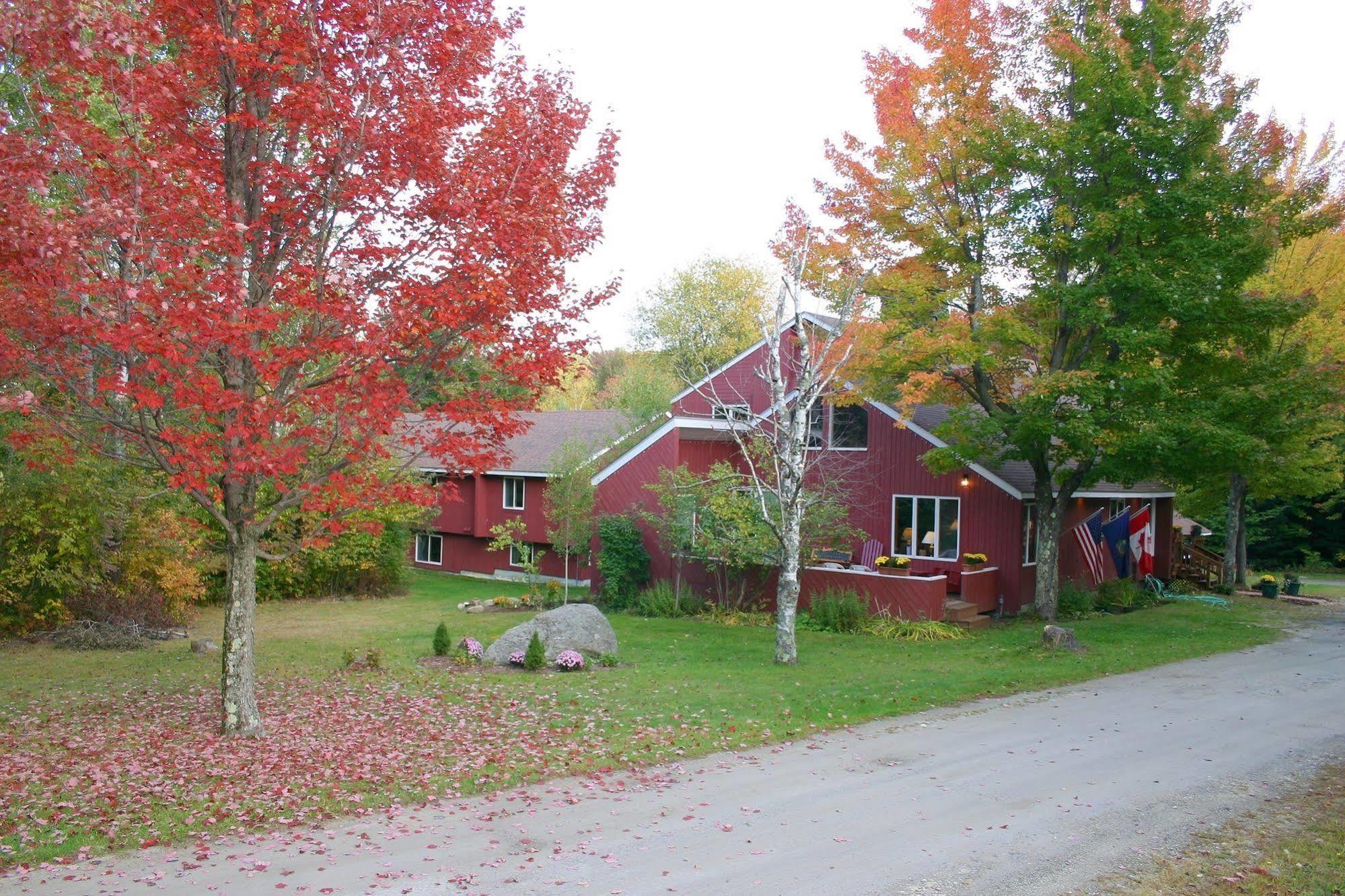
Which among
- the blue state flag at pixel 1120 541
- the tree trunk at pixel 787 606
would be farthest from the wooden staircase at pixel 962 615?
the blue state flag at pixel 1120 541

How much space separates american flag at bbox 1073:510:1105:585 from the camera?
77.1 ft

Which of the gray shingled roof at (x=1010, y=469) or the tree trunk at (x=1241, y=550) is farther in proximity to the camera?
the tree trunk at (x=1241, y=550)

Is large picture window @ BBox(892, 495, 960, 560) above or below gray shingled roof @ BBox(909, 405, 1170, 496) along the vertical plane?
below

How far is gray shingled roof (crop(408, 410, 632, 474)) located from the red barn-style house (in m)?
0.44

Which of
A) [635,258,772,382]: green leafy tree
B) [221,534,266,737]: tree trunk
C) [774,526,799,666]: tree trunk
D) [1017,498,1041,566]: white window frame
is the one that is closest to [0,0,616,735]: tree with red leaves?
[221,534,266,737]: tree trunk

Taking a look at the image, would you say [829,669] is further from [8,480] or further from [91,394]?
[8,480]

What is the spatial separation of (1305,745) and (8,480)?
18679 millimetres

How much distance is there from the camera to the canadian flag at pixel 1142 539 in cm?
2552

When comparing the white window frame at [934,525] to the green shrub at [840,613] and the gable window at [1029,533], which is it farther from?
the green shrub at [840,613]

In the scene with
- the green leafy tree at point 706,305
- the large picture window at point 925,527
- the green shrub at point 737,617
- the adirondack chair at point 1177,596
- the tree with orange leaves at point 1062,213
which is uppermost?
the green leafy tree at point 706,305

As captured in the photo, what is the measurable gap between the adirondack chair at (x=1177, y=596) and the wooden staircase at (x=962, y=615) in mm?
7044

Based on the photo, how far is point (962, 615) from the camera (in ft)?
63.9

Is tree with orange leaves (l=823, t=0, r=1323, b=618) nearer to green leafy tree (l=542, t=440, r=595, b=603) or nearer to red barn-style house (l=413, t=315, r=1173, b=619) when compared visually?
red barn-style house (l=413, t=315, r=1173, b=619)

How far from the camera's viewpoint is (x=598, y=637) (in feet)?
49.0
